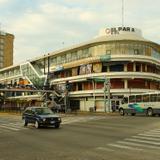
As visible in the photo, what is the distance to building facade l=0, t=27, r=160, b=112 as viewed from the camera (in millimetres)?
76000

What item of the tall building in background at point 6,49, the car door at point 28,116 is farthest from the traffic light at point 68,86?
the tall building in background at point 6,49

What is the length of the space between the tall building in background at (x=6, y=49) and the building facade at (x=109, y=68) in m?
77.1

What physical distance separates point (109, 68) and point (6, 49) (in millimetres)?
97397

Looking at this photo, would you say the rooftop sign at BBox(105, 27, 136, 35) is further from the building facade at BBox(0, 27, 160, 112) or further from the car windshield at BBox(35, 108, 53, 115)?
the car windshield at BBox(35, 108, 53, 115)

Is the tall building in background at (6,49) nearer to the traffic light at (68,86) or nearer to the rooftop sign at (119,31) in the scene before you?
Answer: the traffic light at (68,86)

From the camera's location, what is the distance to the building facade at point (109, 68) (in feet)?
249

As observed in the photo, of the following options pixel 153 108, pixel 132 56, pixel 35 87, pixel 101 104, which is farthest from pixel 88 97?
pixel 153 108

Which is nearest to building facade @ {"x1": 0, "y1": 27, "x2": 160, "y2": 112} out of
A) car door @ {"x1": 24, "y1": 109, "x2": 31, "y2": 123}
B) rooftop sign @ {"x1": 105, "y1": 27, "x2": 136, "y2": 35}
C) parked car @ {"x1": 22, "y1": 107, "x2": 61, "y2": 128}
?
rooftop sign @ {"x1": 105, "y1": 27, "x2": 136, "y2": 35}

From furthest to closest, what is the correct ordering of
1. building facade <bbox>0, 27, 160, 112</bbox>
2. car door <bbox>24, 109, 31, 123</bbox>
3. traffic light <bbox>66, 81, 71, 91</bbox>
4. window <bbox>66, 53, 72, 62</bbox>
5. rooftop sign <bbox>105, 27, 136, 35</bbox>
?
1. window <bbox>66, 53, 72, 62</bbox>
2. traffic light <bbox>66, 81, 71, 91</bbox>
3. rooftop sign <bbox>105, 27, 136, 35</bbox>
4. building facade <bbox>0, 27, 160, 112</bbox>
5. car door <bbox>24, 109, 31, 123</bbox>

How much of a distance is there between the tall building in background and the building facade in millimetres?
77149

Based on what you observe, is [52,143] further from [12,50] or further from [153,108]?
[12,50]

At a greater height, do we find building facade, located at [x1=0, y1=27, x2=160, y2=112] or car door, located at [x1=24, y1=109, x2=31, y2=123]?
building facade, located at [x1=0, y1=27, x2=160, y2=112]

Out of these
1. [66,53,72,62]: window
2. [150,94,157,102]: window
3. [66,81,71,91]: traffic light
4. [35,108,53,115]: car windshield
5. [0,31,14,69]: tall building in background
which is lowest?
[35,108,53,115]: car windshield

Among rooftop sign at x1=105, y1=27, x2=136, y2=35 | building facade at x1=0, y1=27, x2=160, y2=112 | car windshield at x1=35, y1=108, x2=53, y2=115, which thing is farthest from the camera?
rooftop sign at x1=105, y1=27, x2=136, y2=35
